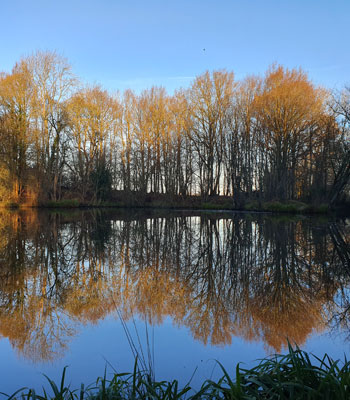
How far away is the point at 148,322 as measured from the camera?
3779 millimetres

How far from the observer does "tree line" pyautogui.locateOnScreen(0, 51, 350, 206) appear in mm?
25438

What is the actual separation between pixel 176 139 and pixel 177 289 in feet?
96.6

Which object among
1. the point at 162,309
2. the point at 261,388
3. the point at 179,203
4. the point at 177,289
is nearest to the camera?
the point at 261,388

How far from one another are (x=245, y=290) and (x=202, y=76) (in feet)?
92.3

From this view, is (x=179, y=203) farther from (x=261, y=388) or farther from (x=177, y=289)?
(x=261, y=388)

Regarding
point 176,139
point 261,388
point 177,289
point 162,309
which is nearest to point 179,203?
point 176,139

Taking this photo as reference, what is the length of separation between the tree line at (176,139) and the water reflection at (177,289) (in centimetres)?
1640

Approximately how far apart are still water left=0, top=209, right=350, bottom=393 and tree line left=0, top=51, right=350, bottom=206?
56.5 feet

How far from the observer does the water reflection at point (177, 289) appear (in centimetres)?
358

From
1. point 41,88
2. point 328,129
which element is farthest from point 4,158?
point 328,129

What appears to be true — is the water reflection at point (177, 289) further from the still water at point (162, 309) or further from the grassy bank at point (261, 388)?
the grassy bank at point (261, 388)

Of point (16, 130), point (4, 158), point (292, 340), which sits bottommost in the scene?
point (292, 340)

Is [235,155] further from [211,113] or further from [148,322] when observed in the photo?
[148,322]

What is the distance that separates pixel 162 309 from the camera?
416cm
